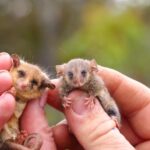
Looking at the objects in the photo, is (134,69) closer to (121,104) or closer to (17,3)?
(17,3)

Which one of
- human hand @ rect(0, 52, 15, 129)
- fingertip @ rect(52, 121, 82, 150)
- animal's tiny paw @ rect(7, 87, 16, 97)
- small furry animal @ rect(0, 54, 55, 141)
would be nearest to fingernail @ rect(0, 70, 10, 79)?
human hand @ rect(0, 52, 15, 129)

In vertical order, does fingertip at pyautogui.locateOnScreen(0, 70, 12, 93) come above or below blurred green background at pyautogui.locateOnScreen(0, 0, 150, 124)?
below

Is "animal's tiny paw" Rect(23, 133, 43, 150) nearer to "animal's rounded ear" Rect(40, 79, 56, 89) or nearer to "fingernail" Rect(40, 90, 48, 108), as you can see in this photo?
"fingernail" Rect(40, 90, 48, 108)

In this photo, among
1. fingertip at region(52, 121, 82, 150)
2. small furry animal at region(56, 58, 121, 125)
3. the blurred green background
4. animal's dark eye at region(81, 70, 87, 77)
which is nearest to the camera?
small furry animal at region(56, 58, 121, 125)

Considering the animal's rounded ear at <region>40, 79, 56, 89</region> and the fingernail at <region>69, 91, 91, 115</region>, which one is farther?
the animal's rounded ear at <region>40, 79, 56, 89</region>

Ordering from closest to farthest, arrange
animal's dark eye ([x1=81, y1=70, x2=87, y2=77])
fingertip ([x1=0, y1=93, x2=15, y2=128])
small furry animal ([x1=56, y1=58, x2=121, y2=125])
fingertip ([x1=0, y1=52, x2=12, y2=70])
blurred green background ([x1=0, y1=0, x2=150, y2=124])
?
fingertip ([x1=0, y1=93, x2=15, y2=128]) → fingertip ([x1=0, y1=52, x2=12, y2=70]) → small furry animal ([x1=56, y1=58, x2=121, y2=125]) → animal's dark eye ([x1=81, y1=70, x2=87, y2=77]) → blurred green background ([x1=0, y1=0, x2=150, y2=124])

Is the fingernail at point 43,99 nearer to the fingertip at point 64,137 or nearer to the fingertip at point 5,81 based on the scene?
the fingertip at point 64,137

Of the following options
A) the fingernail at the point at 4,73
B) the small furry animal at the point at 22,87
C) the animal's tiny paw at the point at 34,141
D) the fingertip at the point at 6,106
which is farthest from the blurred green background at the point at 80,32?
the fingertip at the point at 6,106
